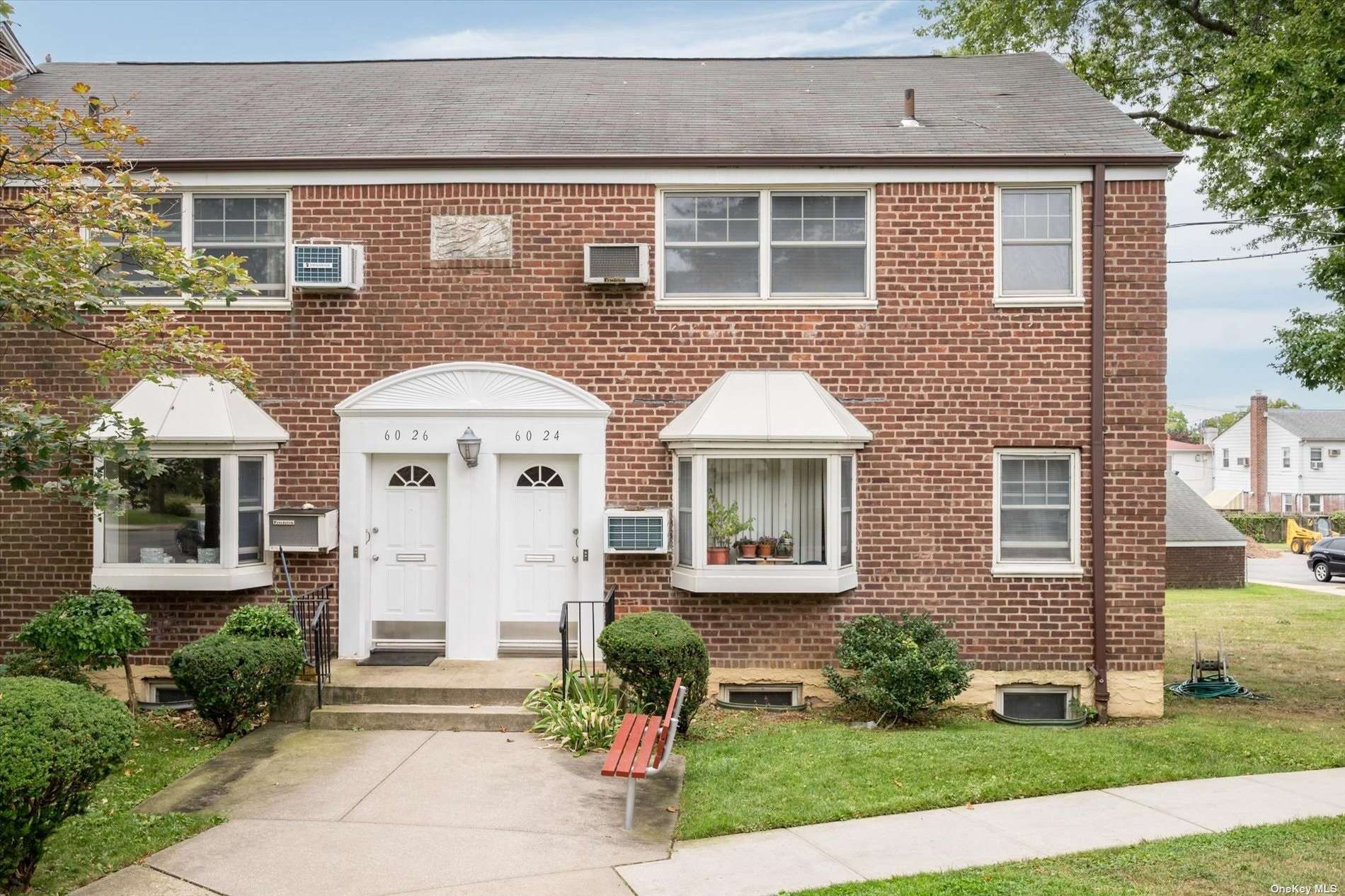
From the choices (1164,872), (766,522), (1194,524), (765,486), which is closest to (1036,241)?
(765,486)

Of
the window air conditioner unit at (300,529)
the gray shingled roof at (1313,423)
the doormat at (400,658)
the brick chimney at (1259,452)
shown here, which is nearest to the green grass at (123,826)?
the doormat at (400,658)

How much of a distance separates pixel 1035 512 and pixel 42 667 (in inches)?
383

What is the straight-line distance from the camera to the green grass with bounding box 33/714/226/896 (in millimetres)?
5707

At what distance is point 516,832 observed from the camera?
21.1 ft

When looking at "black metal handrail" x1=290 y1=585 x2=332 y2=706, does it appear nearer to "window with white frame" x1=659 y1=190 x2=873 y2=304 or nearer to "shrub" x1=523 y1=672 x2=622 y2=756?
"shrub" x1=523 y1=672 x2=622 y2=756

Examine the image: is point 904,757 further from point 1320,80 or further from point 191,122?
point 191,122

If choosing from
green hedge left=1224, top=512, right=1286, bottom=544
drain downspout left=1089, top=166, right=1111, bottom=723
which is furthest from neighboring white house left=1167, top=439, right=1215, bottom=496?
drain downspout left=1089, top=166, right=1111, bottom=723

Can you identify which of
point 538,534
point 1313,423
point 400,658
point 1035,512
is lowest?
point 400,658

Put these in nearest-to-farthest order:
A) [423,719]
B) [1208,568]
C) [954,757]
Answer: [954,757]
[423,719]
[1208,568]

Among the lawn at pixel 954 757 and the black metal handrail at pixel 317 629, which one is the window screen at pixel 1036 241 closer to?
the lawn at pixel 954 757

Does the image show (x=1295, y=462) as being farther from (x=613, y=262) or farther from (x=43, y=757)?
(x=43, y=757)

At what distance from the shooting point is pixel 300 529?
1005 cm

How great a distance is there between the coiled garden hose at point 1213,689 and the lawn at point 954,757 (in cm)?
24

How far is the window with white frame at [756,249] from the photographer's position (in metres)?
10.4
